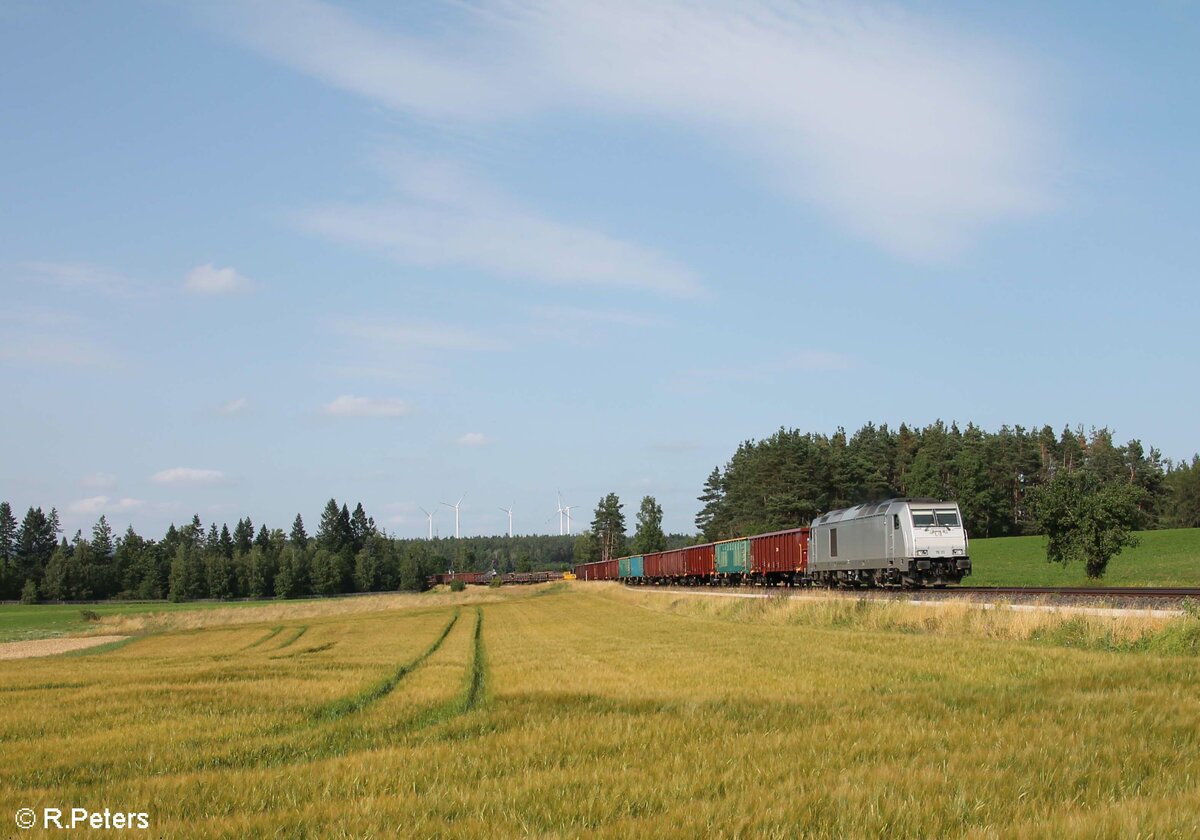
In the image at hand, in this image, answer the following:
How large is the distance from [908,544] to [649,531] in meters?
153

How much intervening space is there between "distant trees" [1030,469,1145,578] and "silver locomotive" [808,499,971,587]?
11.3 meters

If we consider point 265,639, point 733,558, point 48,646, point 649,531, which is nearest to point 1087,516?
point 733,558

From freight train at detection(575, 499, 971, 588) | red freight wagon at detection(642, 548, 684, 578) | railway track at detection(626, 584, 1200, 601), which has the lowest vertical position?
red freight wagon at detection(642, 548, 684, 578)

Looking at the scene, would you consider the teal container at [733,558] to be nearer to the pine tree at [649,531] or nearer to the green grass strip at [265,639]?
the green grass strip at [265,639]

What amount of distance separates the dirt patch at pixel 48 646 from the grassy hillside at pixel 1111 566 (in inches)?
2014

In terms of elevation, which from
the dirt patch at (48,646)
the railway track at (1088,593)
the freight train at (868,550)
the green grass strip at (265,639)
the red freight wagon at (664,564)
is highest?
the freight train at (868,550)

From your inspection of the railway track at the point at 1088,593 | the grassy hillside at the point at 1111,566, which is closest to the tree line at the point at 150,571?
the grassy hillside at the point at 1111,566

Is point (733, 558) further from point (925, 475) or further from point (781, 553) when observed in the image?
point (925, 475)

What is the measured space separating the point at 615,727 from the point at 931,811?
4.64 meters

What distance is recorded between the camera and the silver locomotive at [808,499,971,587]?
128ft

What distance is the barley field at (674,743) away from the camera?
6.77 meters

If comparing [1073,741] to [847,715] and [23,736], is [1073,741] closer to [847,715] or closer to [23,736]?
[847,715]

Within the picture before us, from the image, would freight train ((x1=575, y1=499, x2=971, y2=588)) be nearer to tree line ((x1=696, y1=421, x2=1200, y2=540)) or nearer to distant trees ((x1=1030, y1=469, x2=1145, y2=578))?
distant trees ((x1=1030, y1=469, x2=1145, y2=578))

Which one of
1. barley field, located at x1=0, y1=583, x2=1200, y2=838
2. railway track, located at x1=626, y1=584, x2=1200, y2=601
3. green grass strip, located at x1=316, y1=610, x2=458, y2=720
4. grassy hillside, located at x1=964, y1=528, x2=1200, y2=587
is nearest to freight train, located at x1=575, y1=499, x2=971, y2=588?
railway track, located at x1=626, y1=584, x2=1200, y2=601
